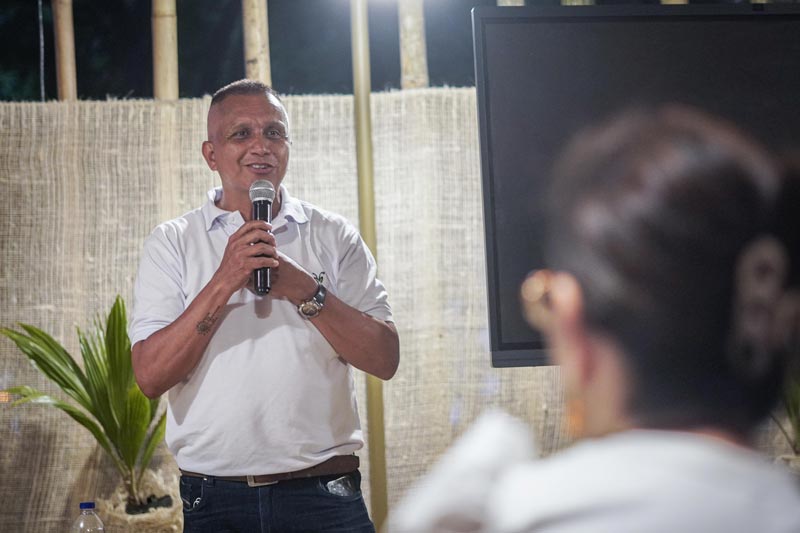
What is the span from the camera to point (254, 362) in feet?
7.23

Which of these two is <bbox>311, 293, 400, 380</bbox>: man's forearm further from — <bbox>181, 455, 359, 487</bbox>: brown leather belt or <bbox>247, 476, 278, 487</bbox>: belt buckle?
<bbox>247, 476, 278, 487</bbox>: belt buckle

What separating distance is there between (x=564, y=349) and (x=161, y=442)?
3.25 meters

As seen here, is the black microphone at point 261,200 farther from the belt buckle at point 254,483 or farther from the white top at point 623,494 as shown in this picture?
the white top at point 623,494

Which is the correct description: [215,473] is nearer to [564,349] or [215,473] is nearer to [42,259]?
[564,349]

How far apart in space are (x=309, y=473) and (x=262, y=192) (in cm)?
69

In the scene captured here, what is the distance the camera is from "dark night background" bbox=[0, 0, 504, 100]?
3.93 meters

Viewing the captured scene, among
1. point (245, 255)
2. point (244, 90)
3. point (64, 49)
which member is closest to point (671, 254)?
point (245, 255)

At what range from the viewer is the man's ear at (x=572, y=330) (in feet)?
2.44

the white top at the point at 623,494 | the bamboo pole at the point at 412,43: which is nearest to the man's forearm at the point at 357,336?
the white top at the point at 623,494

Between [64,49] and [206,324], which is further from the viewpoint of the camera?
[64,49]

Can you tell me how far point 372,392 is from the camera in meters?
3.79

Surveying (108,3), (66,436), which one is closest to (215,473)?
(66,436)

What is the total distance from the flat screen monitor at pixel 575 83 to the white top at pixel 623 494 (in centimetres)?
151

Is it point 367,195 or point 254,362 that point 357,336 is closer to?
point 254,362
